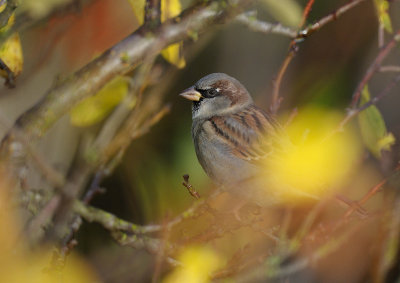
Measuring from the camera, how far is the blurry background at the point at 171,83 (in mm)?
2746

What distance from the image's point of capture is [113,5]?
9.66ft

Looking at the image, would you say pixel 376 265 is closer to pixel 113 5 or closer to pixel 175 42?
pixel 175 42

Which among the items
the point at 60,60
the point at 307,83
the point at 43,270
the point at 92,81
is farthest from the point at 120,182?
the point at 43,270

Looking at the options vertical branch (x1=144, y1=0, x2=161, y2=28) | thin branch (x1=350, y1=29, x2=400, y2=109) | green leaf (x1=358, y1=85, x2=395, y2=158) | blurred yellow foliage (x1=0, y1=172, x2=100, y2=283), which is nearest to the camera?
blurred yellow foliage (x1=0, y1=172, x2=100, y2=283)

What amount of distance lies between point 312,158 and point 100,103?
2.45 feet

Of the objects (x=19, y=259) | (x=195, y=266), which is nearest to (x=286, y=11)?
(x=195, y=266)

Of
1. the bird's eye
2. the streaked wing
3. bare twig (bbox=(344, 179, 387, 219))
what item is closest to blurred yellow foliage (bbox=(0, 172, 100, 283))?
bare twig (bbox=(344, 179, 387, 219))

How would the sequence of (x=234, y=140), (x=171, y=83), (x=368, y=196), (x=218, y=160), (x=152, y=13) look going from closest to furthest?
(x=368, y=196) < (x=152, y=13) < (x=218, y=160) < (x=234, y=140) < (x=171, y=83)

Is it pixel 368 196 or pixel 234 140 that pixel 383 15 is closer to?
pixel 368 196

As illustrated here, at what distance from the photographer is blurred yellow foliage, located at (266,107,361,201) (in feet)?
6.64

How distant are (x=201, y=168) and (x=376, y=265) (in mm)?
1668

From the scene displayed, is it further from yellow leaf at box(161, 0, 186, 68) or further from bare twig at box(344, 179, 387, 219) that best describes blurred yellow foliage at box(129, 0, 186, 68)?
bare twig at box(344, 179, 387, 219)

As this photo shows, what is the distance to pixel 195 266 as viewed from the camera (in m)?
1.73

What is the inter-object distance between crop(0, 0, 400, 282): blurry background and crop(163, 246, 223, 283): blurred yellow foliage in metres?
0.20
